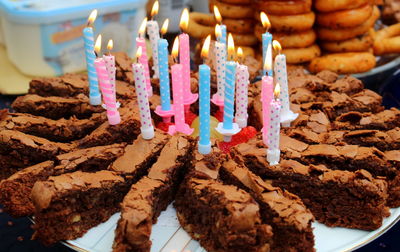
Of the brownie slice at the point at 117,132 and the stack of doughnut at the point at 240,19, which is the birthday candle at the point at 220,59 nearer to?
the brownie slice at the point at 117,132

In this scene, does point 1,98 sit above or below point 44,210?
below

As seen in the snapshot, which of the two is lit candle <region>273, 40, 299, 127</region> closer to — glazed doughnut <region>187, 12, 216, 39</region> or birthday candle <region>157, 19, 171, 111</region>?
birthday candle <region>157, 19, 171, 111</region>

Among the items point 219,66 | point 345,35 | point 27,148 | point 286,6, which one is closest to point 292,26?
point 286,6

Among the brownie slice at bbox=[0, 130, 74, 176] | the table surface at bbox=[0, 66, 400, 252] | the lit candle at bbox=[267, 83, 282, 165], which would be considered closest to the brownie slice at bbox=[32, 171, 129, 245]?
the brownie slice at bbox=[0, 130, 74, 176]

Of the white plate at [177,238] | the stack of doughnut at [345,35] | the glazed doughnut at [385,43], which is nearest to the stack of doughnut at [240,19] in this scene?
the stack of doughnut at [345,35]

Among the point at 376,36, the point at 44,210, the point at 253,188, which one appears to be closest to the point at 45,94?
the point at 44,210

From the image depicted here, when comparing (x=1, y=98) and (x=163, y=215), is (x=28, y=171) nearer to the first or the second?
(x=163, y=215)
